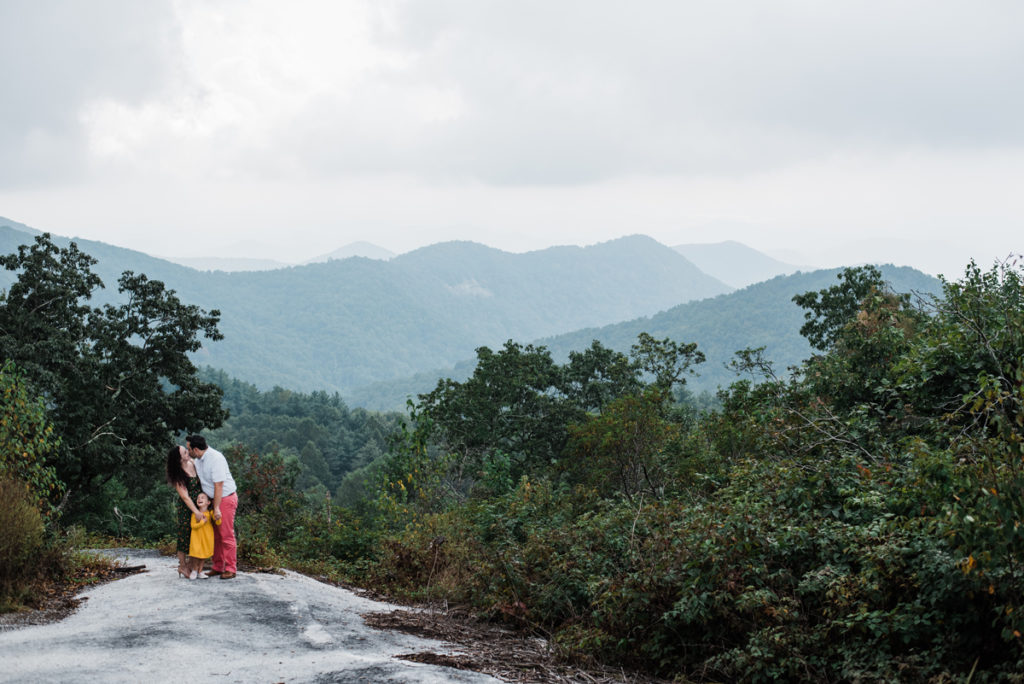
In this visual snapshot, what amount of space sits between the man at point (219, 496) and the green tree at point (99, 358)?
15.6 m

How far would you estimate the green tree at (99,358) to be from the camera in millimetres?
22969

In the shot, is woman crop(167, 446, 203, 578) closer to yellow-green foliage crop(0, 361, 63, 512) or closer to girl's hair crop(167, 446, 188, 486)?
girl's hair crop(167, 446, 188, 486)

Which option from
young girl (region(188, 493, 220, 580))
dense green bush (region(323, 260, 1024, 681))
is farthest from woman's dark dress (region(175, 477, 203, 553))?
dense green bush (region(323, 260, 1024, 681))

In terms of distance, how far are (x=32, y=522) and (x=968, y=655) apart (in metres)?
7.92

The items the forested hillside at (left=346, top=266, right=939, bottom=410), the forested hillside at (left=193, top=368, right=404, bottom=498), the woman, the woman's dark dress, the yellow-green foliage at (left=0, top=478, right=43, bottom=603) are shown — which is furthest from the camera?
the forested hillside at (left=346, top=266, right=939, bottom=410)

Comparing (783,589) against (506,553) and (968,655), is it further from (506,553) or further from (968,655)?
(506,553)

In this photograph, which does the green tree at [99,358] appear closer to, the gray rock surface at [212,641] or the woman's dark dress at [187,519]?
the woman's dark dress at [187,519]

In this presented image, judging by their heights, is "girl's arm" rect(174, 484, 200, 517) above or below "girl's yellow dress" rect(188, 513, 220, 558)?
above

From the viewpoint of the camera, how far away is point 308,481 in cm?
7431

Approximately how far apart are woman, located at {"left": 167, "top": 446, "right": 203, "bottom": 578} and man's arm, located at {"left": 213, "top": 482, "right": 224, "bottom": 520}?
157 millimetres

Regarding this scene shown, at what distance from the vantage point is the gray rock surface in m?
5.21

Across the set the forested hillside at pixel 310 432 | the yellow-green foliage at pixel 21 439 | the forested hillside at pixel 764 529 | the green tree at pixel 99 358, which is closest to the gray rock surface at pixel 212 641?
the forested hillside at pixel 764 529

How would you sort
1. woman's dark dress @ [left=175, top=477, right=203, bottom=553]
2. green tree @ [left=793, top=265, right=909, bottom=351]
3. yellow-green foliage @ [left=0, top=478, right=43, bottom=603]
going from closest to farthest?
1. yellow-green foliage @ [left=0, top=478, right=43, bottom=603]
2. woman's dark dress @ [left=175, top=477, right=203, bottom=553]
3. green tree @ [left=793, top=265, right=909, bottom=351]

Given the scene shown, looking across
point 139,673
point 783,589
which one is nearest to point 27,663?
point 139,673
